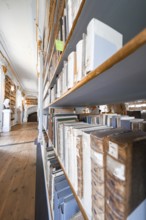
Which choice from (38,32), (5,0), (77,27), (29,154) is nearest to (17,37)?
(38,32)

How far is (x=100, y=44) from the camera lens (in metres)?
0.47

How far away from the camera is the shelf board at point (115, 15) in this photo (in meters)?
0.52

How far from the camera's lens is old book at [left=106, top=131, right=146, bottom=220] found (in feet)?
0.92

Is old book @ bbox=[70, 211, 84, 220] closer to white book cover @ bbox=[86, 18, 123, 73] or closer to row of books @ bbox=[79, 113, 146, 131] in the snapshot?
row of books @ bbox=[79, 113, 146, 131]

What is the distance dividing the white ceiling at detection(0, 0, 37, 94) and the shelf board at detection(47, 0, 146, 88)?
2.86 meters

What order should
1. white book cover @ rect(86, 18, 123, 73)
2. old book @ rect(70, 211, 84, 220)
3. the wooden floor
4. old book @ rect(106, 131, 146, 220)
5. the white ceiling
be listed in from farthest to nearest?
the white ceiling → the wooden floor → old book @ rect(70, 211, 84, 220) → white book cover @ rect(86, 18, 123, 73) → old book @ rect(106, 131, 146, 220)

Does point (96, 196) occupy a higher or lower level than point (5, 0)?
lower

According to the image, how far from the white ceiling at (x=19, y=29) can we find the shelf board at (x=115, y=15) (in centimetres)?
286

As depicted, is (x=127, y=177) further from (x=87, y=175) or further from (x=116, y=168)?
(x=87, y=175)

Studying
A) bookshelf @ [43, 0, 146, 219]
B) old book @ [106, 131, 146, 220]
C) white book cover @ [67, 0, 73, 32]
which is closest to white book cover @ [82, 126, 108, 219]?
bookshelf @ [43, 0, 146, 219]

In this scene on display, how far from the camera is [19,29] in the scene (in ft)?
11.8

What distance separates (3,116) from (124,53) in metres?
6.77

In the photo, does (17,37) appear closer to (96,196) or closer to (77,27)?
(77,27)

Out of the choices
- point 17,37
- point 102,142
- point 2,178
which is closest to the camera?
point 102,142
